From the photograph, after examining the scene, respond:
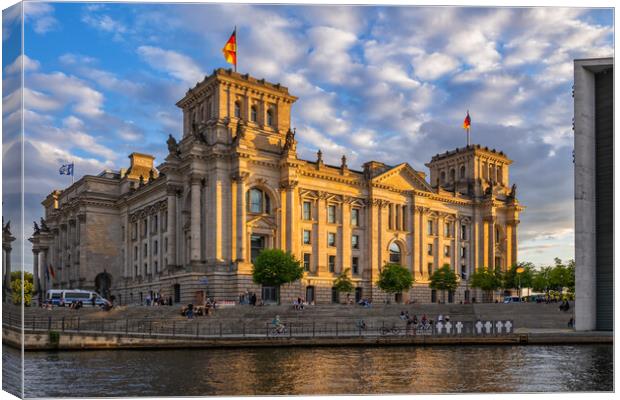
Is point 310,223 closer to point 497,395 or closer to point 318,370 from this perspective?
point 318,370

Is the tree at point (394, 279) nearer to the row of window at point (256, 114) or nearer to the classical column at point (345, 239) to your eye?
the classical column at point (345, 239)

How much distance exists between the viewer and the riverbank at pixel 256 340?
39.1 metres

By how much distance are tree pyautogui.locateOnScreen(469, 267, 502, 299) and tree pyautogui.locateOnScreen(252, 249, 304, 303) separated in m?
29.7

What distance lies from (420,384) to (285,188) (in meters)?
52.8

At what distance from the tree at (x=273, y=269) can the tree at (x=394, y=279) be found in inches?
635

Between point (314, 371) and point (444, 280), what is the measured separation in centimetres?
5985

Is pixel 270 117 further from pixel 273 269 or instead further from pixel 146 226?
pixel 146 226

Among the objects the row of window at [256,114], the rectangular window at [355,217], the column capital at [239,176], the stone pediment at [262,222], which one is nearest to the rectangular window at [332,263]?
the rectangular window at [355,217]

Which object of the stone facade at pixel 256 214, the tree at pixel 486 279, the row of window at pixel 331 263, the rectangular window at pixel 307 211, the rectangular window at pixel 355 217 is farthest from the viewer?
the tree at pixel 486 279

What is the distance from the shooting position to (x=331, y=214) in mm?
83312

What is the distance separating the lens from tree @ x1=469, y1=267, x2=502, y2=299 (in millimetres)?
87062

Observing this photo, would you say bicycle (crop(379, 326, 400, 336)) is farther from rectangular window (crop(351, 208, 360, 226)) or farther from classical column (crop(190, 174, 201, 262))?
rectangular window (crop(351, 208, 360, 226))

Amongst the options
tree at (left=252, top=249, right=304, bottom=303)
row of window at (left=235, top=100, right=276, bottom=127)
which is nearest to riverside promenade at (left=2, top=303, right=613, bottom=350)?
tree at (left=252, top=249, right=304, bottom=303)

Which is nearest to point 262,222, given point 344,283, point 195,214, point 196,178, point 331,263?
point 195,214
